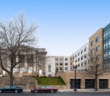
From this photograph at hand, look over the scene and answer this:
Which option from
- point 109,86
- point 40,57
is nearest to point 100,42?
point 109,86

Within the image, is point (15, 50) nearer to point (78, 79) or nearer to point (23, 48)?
point (23, 48)

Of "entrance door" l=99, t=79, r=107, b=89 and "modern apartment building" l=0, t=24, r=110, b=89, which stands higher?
"modern apartment building" l=0, t=24, r=110, b=89

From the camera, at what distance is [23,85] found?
35.2 meters

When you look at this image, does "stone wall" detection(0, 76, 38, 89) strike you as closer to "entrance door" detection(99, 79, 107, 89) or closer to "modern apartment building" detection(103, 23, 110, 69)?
"entrance door" detection(99, 79, 107, 89)

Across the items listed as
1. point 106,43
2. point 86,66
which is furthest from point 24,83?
point 106,43

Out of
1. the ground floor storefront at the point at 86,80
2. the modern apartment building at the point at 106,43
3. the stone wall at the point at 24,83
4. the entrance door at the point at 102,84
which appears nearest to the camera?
the stone wall at the point at 24,83

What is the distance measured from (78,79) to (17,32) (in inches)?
740

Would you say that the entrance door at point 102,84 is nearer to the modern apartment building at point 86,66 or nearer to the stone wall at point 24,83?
the modern apartment building at point 86,66

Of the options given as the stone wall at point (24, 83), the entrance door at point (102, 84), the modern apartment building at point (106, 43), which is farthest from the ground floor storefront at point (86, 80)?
the modern apartment building at point (106, 43)

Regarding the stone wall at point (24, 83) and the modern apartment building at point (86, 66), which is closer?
the stone wall at point (24, 83)

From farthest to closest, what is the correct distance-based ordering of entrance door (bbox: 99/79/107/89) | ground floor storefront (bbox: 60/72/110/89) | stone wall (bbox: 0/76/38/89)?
entrance door (bbox: 99/79/107/89)
ground floor storefront (bbox: 60/72/110/89)
stone wall (bbox: 0/76/38/89)

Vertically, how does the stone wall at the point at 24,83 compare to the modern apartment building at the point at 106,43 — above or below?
below

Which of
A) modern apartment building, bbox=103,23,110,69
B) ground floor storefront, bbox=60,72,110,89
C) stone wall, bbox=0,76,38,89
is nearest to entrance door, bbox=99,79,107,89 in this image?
ground floor storefront, bbox=60,72,110,89

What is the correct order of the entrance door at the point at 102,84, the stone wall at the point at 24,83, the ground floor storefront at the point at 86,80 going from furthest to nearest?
the entrance door at the point at 102,84
the ground floor storefront at the point at 86,80
the stone wall at the point at 24,83
